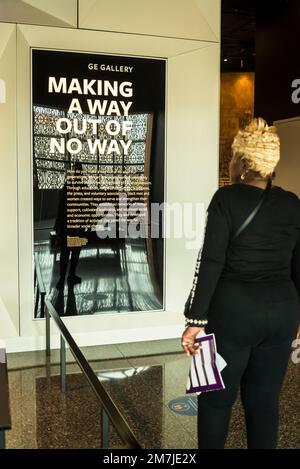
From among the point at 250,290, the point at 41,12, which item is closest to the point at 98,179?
the point at 41,12

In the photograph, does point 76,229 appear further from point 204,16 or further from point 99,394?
point 99,394

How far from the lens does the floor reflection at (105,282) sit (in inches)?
168

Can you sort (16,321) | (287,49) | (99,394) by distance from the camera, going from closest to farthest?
1. (99,394)
2. (16,321)
3. (287,49)

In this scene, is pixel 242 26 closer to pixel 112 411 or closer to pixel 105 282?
pixel 105 282

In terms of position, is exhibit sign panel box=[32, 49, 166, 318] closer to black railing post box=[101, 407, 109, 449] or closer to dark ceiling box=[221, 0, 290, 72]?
black railing post box=[101, 407, 109, 449]

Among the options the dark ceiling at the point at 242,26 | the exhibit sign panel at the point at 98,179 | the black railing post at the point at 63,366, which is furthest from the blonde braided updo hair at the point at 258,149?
the dark ceiling at the point at 242,26

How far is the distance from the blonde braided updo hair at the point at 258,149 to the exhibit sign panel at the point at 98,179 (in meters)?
2.41

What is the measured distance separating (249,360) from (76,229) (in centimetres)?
254

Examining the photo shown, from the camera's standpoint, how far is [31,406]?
310 cm

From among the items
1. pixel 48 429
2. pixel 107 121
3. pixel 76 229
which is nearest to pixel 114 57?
pixel 107 121

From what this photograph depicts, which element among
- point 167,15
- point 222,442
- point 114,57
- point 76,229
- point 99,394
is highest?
point 167,15

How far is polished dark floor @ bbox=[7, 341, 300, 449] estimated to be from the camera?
2.66m

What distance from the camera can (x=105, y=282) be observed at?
4.39 metres

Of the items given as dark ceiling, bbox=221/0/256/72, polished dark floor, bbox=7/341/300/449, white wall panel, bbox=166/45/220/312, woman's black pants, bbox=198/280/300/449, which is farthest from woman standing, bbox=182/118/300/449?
dark ceiling, bbox=221/0/256/72
